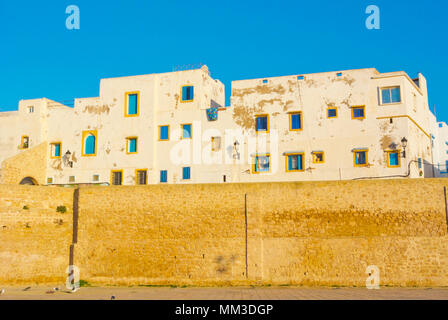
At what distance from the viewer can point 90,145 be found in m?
37.3

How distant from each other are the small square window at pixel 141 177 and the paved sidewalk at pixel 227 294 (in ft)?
39.5

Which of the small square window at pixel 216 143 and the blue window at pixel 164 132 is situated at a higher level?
the blue window at pixel 164 132

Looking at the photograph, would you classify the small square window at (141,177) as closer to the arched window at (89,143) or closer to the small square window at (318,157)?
the arched window at (89,143)

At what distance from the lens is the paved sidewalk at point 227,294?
815 inches

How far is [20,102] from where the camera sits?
39.0 meters

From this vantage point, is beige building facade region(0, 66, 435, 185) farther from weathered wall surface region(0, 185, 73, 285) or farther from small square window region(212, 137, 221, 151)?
weathered wall surface region(0, 185, 73, 285)

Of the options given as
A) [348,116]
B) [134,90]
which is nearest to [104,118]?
[134,90]

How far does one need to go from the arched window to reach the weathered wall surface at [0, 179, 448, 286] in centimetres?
1078

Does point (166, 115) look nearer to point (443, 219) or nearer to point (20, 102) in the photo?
point (20, 102)

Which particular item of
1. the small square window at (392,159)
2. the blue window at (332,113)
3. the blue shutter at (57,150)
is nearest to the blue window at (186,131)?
the blue window at (332,113)

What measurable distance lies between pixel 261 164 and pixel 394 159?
8301mm

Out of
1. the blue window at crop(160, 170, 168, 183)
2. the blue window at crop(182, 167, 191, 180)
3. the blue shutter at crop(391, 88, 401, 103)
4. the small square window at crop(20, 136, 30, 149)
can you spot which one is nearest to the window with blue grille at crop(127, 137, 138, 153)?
the blue window at crop(160, 170, 168, 183)

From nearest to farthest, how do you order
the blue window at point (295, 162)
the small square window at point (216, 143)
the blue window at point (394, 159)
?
the blue window at point (394, 159) → the blue window at point (295, 162) → the small square window at point (216, 143)
